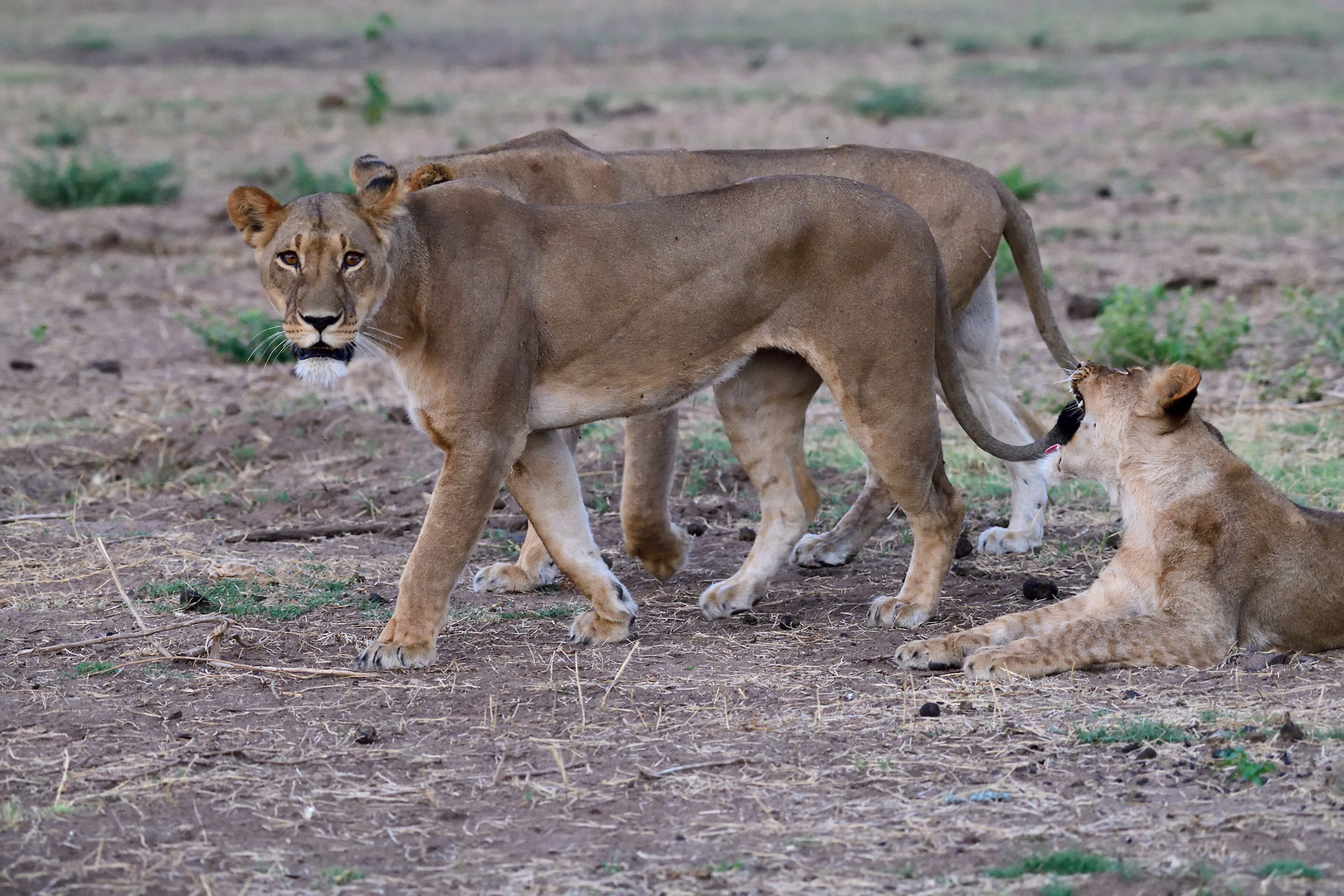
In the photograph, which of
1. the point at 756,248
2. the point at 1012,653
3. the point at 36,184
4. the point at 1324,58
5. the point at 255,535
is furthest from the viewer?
the point at 1324,58

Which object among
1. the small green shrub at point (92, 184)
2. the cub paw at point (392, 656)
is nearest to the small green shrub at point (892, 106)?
the small green shrub at point (92, 184)

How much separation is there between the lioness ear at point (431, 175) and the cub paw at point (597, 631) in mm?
1580

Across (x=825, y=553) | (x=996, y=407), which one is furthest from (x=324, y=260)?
(x=996, y=407)

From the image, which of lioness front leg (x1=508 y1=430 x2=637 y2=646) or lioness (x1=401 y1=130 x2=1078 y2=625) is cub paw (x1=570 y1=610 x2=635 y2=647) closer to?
lioness front leg (x1=508 y1=430 x2=637 y2=646)

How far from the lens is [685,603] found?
6129 millimetres

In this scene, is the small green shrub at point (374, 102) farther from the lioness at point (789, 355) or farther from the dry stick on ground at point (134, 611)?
the dry stick on ground at point (134, 611)

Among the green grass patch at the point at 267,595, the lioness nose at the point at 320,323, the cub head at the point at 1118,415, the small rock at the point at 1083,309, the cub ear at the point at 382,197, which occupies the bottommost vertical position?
the small rock at the point at 1083,309

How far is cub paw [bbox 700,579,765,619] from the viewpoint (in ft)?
19.3

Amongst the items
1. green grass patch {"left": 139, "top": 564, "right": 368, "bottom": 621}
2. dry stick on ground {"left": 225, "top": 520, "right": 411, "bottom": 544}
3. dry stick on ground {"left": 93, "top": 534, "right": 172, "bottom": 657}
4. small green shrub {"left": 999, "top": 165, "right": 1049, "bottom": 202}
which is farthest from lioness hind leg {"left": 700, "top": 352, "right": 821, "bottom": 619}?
small green shrub {"left": 999, "top": 165, "right": 1049, "bottom": 202}

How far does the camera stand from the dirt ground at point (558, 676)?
3.74m

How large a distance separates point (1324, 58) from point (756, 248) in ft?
69.5

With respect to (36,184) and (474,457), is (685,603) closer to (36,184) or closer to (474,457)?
(474,457)

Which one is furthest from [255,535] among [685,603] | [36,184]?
[36,184]

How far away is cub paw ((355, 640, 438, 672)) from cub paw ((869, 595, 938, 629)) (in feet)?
5.05
